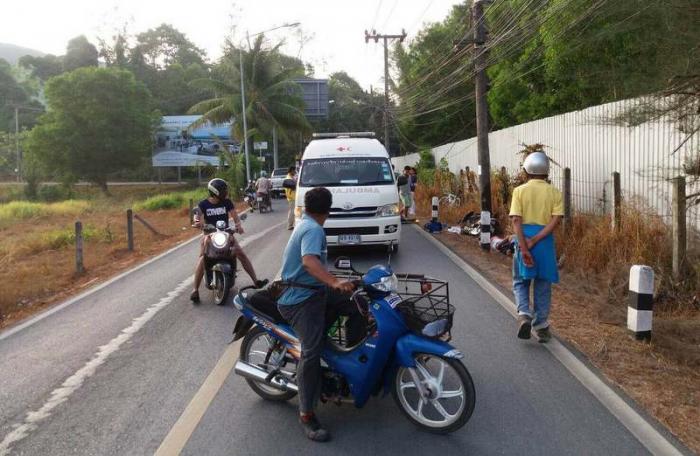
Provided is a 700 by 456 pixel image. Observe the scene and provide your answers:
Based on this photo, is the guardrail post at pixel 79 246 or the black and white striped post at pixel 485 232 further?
the black and white striped post at pixel 485 232

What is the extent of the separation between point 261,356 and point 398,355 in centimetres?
125

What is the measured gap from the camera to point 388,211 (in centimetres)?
1155

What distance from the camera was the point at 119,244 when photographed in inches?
714

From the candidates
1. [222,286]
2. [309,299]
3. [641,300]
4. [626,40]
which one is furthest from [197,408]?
[626,40]

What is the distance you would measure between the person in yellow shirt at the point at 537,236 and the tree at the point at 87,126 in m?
46.1

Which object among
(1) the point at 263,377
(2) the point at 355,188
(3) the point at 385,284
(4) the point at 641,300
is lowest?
(1) the point at 263,377

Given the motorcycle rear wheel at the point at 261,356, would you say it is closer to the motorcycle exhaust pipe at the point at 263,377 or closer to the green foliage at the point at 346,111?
the motorcycle exhaust pipe at the point at 263,377

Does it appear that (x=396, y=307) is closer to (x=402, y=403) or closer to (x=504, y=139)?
(x=402, y=403)

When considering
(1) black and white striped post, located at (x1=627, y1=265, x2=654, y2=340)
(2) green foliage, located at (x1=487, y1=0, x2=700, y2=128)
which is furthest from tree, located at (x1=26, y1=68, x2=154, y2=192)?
(1) black and white striped post, located at (x1=627, y1=265, x2=654, y2=340)

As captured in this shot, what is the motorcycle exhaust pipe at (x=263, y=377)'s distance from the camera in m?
4.67

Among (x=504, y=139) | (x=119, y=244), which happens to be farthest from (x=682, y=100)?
(x=119, y=244)

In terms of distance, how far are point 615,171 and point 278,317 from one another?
333 inches

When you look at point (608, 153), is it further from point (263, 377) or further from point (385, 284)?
point (263, 377)

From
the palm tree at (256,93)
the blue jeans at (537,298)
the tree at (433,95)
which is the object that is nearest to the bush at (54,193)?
the palm tree at (256,93)
